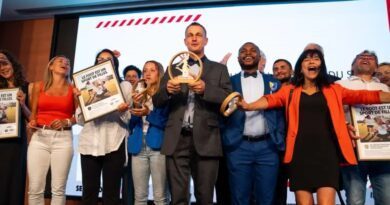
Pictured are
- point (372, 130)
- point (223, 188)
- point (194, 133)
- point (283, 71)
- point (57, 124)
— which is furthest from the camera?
point (283, 71)

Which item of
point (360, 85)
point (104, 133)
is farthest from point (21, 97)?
point (360, 85)

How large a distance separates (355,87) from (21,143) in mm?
2929

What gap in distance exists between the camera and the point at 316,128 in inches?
94.2

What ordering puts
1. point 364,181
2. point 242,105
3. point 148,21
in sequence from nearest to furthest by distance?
point 242,105
point 364,181
point 148,21

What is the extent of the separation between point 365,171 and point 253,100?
41.3 inches

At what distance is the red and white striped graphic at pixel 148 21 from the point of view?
4.72 meters

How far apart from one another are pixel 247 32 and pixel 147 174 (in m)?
2.43

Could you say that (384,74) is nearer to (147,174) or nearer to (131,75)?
(147,174)

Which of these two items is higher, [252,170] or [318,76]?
[318,76]

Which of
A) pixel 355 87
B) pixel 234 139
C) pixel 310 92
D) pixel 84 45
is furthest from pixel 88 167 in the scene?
pixel 84 45

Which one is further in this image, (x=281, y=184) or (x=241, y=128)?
(x=281, y=184)

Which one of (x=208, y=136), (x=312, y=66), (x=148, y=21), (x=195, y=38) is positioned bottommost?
(x=208, y=136)

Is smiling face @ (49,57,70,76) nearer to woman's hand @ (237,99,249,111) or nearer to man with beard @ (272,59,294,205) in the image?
woman's hand @ (237,99,249,111)

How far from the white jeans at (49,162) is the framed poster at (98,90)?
0.31 meters
